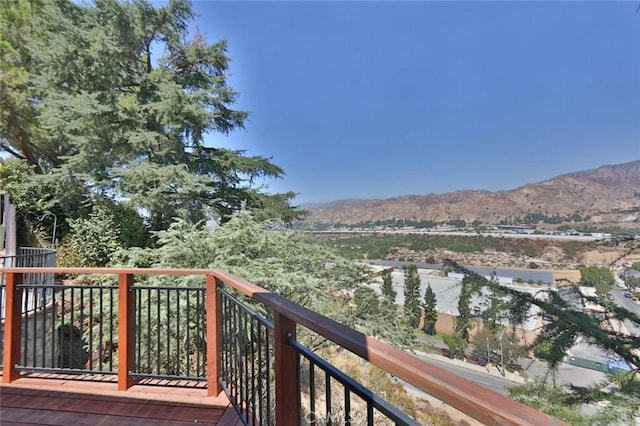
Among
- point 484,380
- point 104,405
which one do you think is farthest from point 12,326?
point 484,380

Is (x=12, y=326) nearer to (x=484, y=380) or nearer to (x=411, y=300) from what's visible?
(x=484, y=380)

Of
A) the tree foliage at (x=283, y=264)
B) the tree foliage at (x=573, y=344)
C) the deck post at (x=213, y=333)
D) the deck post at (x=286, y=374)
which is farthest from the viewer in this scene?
the tree foliage at (x=283, y=264)

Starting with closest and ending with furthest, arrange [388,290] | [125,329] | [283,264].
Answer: [125,329] → [283,264] → [388,290]

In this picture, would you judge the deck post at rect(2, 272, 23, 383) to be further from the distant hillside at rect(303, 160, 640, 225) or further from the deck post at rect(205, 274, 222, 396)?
the distant hillside at rect(303, 160, 640, 225)

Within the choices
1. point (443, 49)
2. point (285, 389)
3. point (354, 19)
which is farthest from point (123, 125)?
point (443, 49)

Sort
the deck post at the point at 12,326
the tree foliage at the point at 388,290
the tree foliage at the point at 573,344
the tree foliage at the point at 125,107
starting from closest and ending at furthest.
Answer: the tree foliage at the point at 573,344, the deck post at the point at 12,326, the tree foliage at the point at 388,290, the tree foliage at the point at 125,107

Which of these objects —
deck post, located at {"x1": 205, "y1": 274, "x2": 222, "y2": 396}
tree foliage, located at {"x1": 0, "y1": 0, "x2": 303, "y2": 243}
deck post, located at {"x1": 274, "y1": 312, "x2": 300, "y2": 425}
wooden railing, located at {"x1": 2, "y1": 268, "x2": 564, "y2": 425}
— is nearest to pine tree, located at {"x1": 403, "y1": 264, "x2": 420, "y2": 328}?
tree foliage, located at {"x1": 0, "y1": 0, "x2": 303, "y2": 243}

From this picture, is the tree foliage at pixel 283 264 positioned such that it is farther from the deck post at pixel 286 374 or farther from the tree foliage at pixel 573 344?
the deck post at pixel 286 374

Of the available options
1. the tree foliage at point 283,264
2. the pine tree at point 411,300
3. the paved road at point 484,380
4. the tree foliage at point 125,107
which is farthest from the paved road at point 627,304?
the tree foliage at point 125,107

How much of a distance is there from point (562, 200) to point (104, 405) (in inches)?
229

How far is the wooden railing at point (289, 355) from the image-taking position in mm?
525

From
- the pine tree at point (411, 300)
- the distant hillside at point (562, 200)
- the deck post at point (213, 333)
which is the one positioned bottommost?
the pine tree at point (411, 300)

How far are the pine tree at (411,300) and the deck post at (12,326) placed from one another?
6.47m

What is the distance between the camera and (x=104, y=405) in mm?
2172
